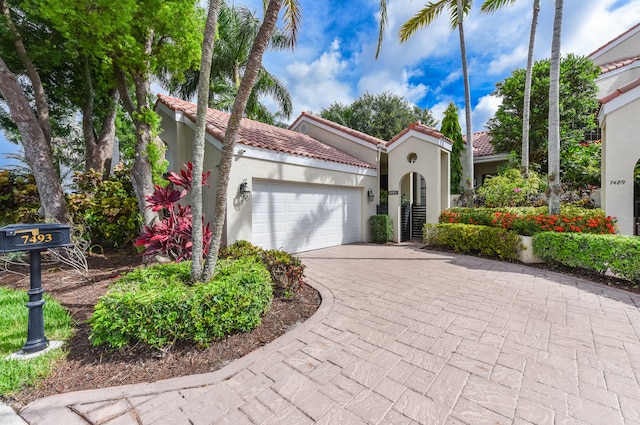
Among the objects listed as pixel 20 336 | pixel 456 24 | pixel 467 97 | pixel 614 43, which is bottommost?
pixel 20 336

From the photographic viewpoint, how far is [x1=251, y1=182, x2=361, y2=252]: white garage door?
827 cm

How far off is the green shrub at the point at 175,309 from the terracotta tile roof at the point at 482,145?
54.3 feet

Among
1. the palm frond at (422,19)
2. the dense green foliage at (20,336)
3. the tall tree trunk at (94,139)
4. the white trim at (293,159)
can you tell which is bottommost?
the dense green foliage at (20,336)

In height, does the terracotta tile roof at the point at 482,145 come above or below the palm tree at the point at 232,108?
above

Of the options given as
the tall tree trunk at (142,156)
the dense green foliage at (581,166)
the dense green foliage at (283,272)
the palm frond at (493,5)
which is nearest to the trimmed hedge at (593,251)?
the dense green foliage at (283,272)

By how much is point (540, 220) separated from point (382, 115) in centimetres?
1878

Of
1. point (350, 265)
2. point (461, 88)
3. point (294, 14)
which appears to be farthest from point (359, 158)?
point (294, 14)

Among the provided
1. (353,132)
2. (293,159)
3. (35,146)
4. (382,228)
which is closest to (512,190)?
(382,228)

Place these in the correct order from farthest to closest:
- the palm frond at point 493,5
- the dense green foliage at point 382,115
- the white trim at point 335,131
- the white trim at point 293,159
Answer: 1. the dense green foliage at point 382,115
2. the white trim at point 335,131
3. the palm frond at point 493,5
4. the white trim at point 293,159

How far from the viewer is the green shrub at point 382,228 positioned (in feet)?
37.4

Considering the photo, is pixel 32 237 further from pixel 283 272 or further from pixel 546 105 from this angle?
pixel 546 105

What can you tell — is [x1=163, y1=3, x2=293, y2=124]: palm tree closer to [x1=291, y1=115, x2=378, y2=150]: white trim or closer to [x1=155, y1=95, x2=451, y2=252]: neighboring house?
[x1=291, y1=115, x2=378, y2=150]: white trim

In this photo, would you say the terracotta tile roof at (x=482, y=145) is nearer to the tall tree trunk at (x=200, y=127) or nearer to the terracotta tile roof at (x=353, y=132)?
the terracotta tile roof at (x=353, y=132)

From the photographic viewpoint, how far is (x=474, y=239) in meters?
8.88
